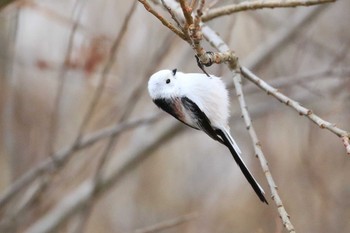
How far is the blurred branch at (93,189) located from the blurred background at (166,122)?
0.01 m

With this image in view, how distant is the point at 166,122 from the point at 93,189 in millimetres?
518

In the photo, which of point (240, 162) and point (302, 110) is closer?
point (302, 110)

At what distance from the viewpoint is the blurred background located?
10.7 ft

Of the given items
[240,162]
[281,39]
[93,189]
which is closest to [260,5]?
[240,162]

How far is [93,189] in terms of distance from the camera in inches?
124

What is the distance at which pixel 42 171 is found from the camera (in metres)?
2.95

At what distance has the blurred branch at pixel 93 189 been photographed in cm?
306

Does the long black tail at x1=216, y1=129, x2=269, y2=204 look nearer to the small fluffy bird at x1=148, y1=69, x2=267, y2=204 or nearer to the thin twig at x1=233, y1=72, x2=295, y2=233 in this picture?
the small fluffy bird at x1=148, y1=69, x2=267, y2=204

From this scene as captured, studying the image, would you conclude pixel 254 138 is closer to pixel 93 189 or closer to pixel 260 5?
pixel 260 5

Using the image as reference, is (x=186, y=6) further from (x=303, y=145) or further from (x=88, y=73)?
(x=303, y=145)

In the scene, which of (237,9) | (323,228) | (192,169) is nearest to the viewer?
(237,9)

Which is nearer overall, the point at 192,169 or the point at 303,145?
the point at 303,145

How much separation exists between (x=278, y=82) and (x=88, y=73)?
953 mm

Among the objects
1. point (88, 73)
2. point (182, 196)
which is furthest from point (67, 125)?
point (88, 73)
